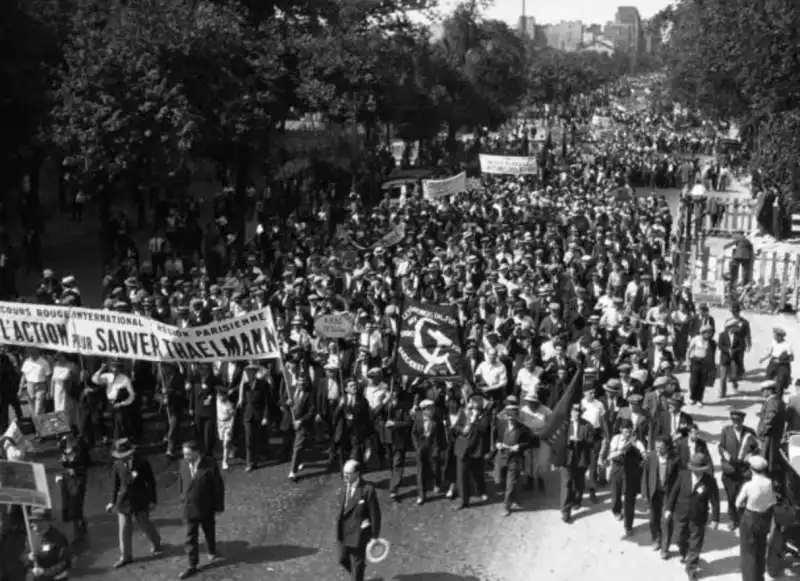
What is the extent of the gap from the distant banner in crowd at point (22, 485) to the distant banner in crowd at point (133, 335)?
366 cm

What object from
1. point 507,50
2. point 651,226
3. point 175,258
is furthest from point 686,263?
point 507,50

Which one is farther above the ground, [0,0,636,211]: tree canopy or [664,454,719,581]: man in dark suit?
[0,0,636,211]: tree canopy

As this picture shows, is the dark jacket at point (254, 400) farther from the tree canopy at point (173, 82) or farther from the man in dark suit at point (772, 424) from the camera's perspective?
the tree canopy at point (173, 82)

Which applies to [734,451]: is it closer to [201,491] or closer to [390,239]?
[201,491]

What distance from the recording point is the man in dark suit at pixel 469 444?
12727mm

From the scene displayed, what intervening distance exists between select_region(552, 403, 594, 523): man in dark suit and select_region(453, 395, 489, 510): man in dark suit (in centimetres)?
87

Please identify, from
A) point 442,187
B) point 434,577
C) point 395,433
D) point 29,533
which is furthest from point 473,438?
point 442,187

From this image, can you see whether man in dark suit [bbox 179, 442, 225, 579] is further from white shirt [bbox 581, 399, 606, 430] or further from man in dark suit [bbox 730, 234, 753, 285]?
man in dark suit [bbox 730, 234, 753, 285]

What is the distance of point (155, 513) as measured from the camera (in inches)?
502

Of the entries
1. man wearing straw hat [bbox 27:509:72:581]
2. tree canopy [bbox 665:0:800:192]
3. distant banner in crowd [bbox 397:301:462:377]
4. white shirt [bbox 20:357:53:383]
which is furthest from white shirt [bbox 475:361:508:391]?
tree canopy [bbox 665:0:800:192]

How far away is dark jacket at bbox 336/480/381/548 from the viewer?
1046 cm

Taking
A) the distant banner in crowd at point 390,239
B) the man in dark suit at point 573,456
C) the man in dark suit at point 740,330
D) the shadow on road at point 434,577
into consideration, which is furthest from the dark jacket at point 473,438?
the distant banner in crowd at point 390,239

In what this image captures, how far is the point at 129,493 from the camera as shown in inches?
436

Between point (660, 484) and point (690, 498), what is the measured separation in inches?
18.5
